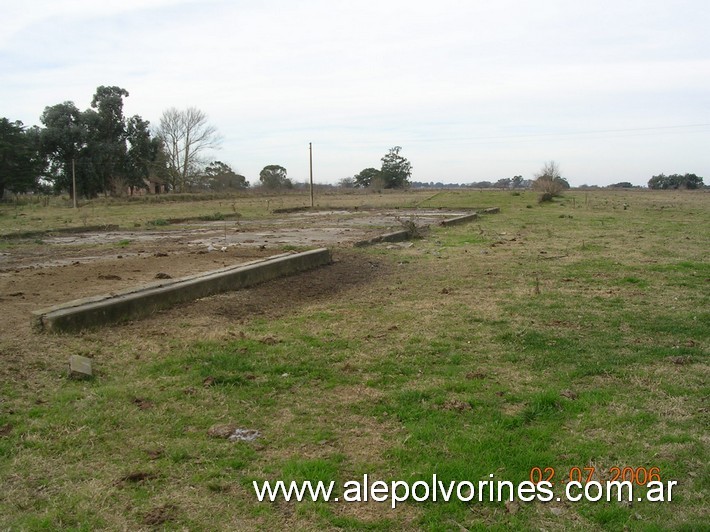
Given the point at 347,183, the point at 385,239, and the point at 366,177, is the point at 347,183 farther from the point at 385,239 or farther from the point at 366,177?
the point at 385,239

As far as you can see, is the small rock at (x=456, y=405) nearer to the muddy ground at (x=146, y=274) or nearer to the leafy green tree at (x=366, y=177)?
the muddy ground at (x=146, y=274)

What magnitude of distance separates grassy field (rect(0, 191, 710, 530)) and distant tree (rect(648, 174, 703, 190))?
72.3 metres

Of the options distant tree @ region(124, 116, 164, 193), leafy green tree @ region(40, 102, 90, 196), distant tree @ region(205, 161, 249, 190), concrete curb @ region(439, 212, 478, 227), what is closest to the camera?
concrete curb @ region(439, 212, 478, 227)

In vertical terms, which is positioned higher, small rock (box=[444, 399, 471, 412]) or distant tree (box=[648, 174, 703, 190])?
distant tree (box=[648, 174, 703, 190])

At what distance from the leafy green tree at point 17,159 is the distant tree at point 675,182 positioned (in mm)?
67803

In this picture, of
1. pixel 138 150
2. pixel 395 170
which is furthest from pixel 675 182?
pixel 138 150

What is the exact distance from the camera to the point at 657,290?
7500 mm


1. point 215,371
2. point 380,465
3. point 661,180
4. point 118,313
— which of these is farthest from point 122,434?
point 661,180

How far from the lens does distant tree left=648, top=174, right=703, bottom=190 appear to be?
226ft

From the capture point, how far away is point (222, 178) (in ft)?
214

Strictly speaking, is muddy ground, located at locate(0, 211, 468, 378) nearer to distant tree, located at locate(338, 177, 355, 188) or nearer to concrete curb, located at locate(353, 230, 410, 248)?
concrete curb, located at locate(353, 230, 410, 248)

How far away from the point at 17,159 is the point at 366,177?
162ft

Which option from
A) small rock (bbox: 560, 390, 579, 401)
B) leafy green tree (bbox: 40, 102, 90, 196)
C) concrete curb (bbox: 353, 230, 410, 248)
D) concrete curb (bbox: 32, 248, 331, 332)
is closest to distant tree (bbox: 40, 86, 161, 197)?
leafy green tree (bbox: 40, 102, 90, 196)
